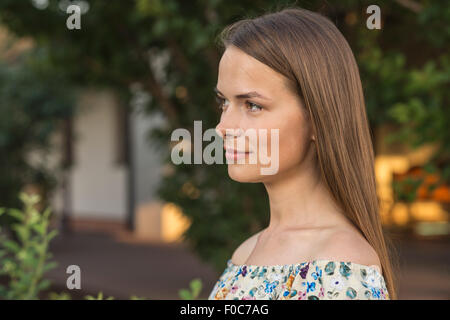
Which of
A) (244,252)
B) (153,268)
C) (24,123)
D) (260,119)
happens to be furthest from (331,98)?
(24,123)

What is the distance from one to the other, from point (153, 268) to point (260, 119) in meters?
9.01

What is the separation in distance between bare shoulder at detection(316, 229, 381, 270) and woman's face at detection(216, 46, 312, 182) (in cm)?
19

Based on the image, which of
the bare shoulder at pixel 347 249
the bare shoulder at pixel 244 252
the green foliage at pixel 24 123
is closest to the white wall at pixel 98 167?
the green foliage at pixel 24 123

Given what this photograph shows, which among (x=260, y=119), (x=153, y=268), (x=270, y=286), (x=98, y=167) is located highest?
(x=98, y=167)

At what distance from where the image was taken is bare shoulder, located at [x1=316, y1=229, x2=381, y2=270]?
1.13m

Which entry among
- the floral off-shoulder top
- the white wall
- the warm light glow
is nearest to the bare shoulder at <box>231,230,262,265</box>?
the floral off-shoulder top

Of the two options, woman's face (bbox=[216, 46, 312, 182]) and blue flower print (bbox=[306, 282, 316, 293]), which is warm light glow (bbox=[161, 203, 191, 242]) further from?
blue flower print (bbox=[306, 282, 316, 293])

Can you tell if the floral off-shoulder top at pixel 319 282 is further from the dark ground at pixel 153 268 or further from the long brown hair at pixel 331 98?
the dark ground at pixel 153 268

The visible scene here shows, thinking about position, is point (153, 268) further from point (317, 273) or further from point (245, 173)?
point (317, 273)

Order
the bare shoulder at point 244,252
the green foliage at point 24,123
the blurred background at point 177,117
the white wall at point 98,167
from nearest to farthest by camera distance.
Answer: the bare shoulder at point 244,252 < the blurred background at point 177,117 < the green foliage at point 24,123 < the white wall at point 98,167

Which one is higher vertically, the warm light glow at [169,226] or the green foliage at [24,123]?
the green foliage at [24,123]

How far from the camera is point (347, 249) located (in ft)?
3.75

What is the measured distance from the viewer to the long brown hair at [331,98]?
123cm

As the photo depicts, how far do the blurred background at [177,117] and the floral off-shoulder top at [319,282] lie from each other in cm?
52
